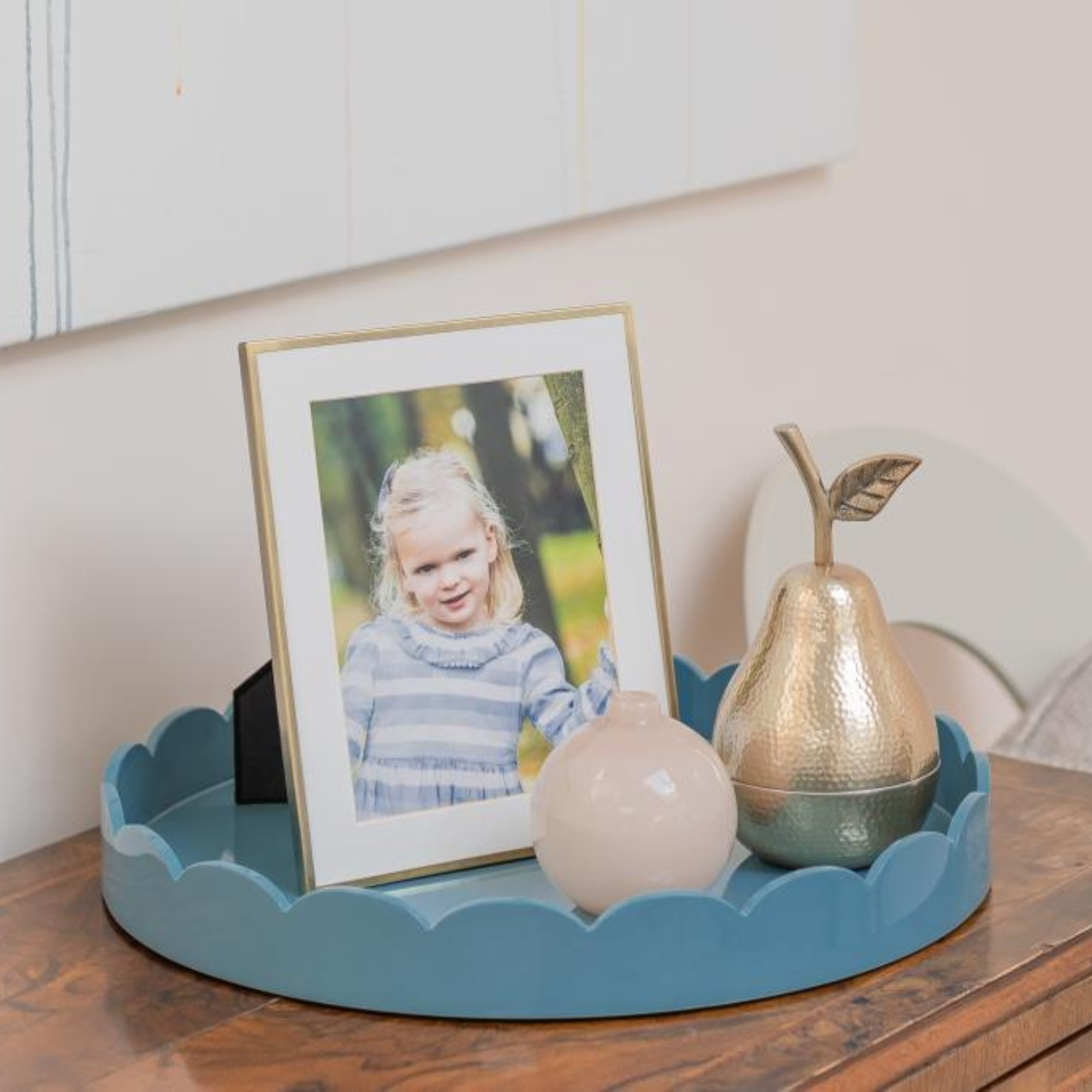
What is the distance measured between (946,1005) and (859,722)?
136mm

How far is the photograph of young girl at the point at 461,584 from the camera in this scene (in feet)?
2.80

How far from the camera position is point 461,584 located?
88cm

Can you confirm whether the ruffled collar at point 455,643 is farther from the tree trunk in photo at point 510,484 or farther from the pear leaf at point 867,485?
the pear leaf at point 867,485

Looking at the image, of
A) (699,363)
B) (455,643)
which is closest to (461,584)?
(455,643)

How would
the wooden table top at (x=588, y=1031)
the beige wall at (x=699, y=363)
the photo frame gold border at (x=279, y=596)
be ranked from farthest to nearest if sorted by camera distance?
the beige wall at (x=699, y=363) → the photo frame gold border at (x=279, y=596) → the wooden table top at (x=588, y=1031)

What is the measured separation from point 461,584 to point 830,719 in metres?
0.19

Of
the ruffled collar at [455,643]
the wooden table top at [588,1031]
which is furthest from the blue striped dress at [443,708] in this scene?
the wooden table top at [588,1031]

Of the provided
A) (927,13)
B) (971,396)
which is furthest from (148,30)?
(971,396)

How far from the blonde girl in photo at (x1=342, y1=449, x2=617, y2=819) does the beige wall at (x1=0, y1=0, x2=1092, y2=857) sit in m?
0.21

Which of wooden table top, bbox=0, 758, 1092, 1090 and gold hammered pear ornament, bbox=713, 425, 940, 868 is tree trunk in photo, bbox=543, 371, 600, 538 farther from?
wooden table top, bbox=0, 758, 1092, 1090

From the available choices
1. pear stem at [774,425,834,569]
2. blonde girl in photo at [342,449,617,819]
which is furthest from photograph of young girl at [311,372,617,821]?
pear stem at [774,425,834,569]

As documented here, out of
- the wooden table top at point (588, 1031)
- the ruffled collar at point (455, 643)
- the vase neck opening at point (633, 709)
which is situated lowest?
the wooden table top at point (588, 1031)

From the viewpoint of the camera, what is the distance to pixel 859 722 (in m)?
0.84

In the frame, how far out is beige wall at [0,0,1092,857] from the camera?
0.98 m
